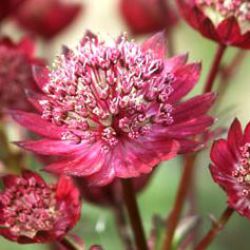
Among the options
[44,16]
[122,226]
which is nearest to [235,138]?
[122,226]

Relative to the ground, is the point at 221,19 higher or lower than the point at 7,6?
higher

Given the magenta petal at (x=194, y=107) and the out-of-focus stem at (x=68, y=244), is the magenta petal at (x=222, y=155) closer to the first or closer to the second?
the magenta petal at (x=194, y=107)

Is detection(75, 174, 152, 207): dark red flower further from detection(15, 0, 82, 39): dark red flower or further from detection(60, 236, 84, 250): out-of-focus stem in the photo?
detection(15, 0, 82, 39): dark red flower

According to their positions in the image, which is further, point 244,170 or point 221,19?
point 221,19

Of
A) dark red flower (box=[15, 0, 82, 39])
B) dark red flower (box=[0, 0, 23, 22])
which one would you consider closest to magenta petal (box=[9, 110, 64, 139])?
dark red flower (box=[0, 0, 23, 22])

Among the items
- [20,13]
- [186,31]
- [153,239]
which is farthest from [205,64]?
[153,239]

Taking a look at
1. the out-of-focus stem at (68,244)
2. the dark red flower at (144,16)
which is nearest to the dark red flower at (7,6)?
the dark red flower at (144,16)

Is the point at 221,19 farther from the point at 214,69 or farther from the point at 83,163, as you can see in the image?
the point at 83,163
